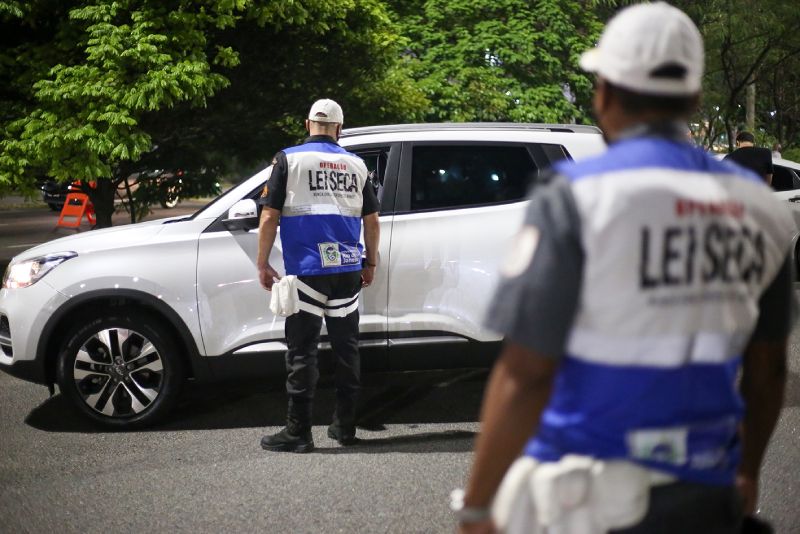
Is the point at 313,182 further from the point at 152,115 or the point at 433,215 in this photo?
the point at 152,115

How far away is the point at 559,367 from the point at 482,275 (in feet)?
13.6

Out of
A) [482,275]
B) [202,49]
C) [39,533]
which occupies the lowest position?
[39,533]

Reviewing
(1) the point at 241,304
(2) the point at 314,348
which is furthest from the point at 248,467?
(1) the point at 241,304

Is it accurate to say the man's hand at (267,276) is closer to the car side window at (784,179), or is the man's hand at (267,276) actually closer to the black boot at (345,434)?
the black boot at (345,434)

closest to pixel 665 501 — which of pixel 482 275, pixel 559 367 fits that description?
pixel 559 367

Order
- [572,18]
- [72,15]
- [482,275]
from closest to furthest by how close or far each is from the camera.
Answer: [482,275] → [72,15] → [572,18]

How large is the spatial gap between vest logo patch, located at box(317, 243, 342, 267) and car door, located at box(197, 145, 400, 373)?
559 millimetres

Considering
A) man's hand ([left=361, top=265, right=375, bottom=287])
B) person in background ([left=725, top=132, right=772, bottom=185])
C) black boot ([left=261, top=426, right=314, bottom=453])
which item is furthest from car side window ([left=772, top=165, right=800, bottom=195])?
black boot ([left=261, top=426, right=314, bottom=453])

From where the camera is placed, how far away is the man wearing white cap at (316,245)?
5258mm

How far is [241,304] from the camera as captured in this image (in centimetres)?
579

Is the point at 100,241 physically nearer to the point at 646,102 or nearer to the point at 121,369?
the point at 121,369

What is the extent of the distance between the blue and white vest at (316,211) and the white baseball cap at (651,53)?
11.8 feet

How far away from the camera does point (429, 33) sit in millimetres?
19047

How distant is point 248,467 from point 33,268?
6.19 feet
